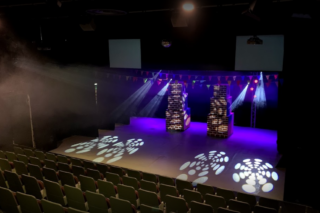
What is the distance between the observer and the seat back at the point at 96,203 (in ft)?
14.4

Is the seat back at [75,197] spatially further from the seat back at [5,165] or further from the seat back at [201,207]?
the seat back at [5,165]

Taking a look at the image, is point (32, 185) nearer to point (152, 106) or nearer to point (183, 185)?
point (183, 185)

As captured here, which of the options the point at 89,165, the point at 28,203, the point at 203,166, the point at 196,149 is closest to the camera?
the point at 28,203

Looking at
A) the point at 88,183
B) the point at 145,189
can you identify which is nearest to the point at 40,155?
the point at 88,183

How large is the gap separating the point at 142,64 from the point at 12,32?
4.42 metres

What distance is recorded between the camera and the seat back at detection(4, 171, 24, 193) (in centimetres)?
521

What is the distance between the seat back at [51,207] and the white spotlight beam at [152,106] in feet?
37.8

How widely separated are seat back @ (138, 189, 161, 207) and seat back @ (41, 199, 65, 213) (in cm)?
146

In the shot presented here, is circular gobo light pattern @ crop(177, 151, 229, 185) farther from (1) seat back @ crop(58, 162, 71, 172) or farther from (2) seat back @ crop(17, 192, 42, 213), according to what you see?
(2) seat back @ crop(17, 192, 42, 213)

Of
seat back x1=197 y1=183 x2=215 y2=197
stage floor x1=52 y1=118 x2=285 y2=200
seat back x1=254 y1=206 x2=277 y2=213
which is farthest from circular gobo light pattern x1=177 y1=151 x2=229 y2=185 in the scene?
seat back x1=254 y1=206 x2=277 y2=213

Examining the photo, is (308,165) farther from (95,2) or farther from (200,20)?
(95,2)

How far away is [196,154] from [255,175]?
226 centimetres

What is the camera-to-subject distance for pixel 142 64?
10.4 m

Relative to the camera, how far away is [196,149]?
983 cm
